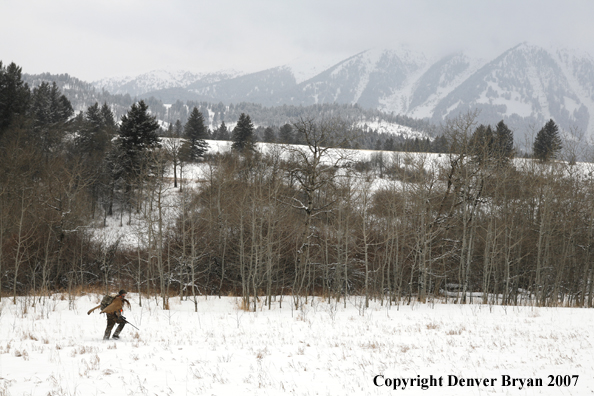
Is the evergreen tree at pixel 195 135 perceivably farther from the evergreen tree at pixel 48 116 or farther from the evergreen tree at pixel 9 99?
the evergreen tree at pixel 9 99

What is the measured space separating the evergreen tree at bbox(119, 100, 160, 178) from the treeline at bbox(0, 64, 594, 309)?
0.15 metres

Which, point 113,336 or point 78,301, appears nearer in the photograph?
point 113,336

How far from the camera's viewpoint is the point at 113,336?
37.3 feet

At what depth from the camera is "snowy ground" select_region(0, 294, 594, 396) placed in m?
7.42

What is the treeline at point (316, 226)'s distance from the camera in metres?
22.7

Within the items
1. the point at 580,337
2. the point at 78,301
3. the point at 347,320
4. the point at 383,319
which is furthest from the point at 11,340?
the point at 580,337

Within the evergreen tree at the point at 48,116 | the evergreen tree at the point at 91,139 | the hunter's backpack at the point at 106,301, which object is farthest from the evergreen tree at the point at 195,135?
the hunter's backpack at the point at 106,301

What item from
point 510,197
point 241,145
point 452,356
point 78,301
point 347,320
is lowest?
point 78,301

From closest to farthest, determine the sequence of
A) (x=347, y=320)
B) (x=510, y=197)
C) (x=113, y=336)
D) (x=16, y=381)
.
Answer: (x=16, y=381) → (x=113, y=336) → (x=347, y=320) → (x=510, y=197)

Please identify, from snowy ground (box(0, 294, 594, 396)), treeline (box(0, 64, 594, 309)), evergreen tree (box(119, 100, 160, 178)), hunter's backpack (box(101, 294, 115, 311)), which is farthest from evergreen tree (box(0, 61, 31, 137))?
hunter's backpack (box(101, 294, 115, 311))

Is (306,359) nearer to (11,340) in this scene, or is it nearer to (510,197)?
(11,340)

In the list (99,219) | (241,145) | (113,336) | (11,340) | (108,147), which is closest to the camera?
(11,340)

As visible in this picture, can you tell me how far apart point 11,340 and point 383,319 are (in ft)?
45.3

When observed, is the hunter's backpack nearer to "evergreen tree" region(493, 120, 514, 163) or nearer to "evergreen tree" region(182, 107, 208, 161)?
"evergreen tree" region(493, 120, 514, 163)
